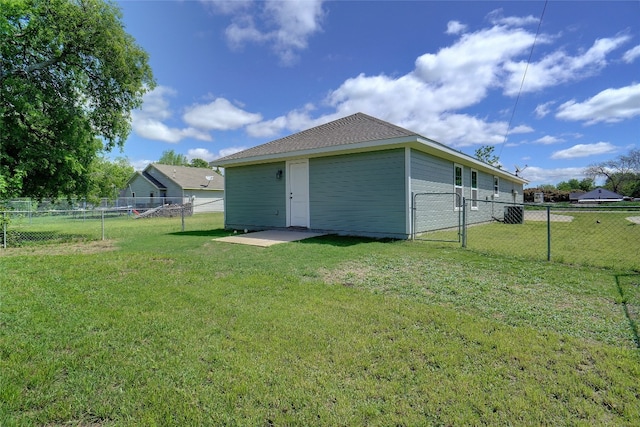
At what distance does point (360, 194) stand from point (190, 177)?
24834 mm

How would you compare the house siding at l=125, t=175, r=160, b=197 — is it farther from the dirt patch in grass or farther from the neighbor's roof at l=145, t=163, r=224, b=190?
the dirt patch in grass

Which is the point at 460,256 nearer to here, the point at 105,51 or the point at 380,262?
the point at 380,262

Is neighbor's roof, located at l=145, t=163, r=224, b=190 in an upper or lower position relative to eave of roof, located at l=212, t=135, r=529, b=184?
upper

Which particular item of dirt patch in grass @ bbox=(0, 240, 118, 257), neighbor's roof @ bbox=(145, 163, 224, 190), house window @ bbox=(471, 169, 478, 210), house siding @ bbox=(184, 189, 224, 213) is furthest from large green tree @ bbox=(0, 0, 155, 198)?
neighbor's roof @ bbox=(145, 163, 224, 190)

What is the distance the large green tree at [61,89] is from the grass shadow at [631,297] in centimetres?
1232

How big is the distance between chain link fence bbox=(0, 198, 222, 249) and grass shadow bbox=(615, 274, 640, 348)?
9.92 meters

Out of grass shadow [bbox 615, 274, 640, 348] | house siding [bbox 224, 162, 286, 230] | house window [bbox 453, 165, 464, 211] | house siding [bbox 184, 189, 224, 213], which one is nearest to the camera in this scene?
grass shadow [bbox 615, 274, 640, 348]

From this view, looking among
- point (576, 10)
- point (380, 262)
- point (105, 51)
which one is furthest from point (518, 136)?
point (105, 51)

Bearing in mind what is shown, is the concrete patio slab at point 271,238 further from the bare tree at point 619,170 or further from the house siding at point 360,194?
the bare tree at point 619,170

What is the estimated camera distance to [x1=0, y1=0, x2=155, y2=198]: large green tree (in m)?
8.79

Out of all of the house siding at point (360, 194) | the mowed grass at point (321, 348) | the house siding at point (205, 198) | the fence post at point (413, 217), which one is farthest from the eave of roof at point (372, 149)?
the house siding at point (205, 198)

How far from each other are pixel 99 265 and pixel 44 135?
285 inches

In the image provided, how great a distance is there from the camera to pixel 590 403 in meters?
1.75

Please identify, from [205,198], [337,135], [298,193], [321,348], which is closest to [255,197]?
[298,193]
